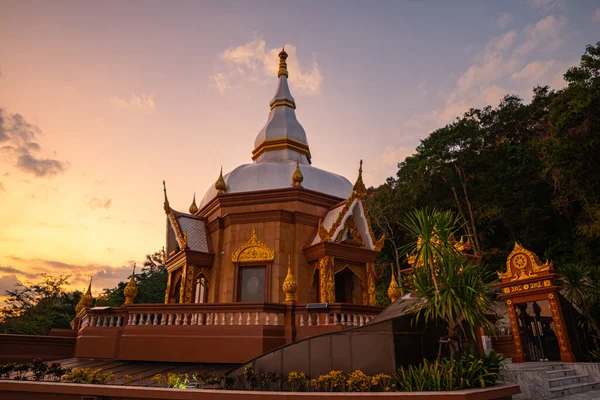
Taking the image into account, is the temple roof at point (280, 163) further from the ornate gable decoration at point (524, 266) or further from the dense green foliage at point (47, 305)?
the dense green foliage at point (47, 305)

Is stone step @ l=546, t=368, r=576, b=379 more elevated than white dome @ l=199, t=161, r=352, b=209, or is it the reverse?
white dome @ l=199, t=161, r=352, b=209

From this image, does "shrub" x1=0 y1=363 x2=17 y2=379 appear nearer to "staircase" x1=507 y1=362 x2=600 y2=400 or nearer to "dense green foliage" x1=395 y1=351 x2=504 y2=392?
"dense green foliage" x1=395 y1=351 x2=504 y2=392

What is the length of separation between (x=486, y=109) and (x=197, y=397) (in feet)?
137

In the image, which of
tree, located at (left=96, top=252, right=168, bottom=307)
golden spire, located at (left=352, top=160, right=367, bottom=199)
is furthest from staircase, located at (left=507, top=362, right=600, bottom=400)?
tree, located at (left=96, top=252, right=168, bottom=307)

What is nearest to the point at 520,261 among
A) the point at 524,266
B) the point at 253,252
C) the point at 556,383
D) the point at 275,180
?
the point at 524,266

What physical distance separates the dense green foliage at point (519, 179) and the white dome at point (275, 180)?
10322 millimetres

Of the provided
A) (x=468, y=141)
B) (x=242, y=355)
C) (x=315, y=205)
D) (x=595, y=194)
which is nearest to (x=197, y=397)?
(x=242, y=355)

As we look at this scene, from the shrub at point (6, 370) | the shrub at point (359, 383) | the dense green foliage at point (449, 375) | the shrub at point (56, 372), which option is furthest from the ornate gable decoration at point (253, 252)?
the dense green foliage at point (449, 375)

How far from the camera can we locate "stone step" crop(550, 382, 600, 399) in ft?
32.6

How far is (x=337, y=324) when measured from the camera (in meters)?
10.9

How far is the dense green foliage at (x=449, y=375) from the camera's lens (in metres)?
6.83

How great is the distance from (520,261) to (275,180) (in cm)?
1009

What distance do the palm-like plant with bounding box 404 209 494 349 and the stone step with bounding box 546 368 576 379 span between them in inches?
192

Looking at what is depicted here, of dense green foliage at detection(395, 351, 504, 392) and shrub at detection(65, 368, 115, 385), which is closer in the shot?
dense green foliage at detection(395, 351, 504, 392)
